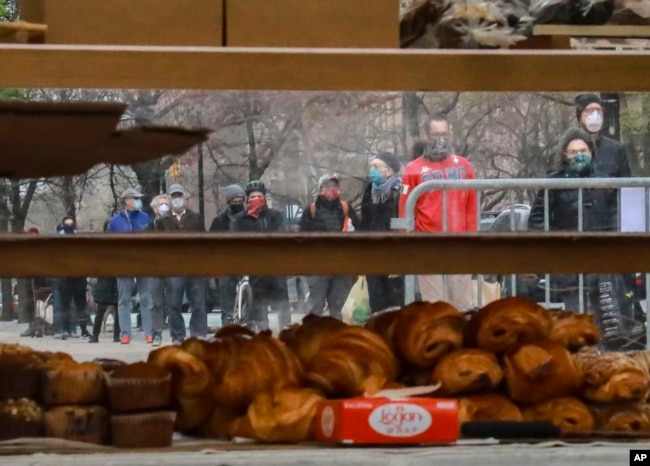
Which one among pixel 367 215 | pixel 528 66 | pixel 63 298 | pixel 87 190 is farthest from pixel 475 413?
pixel 87 190

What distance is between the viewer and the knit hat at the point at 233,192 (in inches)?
175

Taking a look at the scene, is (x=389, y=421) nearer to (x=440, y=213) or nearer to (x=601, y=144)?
(x=440, y=213)

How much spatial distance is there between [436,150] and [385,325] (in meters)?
2.78

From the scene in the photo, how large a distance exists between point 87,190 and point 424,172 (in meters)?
2.29

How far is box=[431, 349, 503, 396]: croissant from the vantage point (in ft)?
3.82

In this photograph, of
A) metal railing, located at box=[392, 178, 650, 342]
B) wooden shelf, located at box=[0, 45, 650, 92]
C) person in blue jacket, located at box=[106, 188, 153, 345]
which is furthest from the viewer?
person in blue jacket, located at box=[106, 188, 153, 345]

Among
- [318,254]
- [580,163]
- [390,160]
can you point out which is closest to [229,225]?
[390,160]

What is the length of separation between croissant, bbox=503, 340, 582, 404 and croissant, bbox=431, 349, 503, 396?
0.02 metres

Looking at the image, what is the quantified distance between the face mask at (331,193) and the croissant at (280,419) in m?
3.20

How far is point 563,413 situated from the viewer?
1.18m

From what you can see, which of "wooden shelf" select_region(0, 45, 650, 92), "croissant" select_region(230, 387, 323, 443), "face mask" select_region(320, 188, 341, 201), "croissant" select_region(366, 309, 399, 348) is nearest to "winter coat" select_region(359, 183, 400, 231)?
"face mask" select_region(320, 188, 341, 201)

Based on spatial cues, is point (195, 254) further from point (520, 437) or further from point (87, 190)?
point (87, 190)

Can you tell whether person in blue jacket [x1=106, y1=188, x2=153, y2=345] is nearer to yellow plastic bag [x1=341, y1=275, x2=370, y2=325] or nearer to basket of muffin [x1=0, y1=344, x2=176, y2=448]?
yellow plastic bag [x1=341, y1=275, x2=370, y2=325]

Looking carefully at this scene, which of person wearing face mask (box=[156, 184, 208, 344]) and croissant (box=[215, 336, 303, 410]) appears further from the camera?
person wearing face mask (box=[156, 184, 208, 344])
